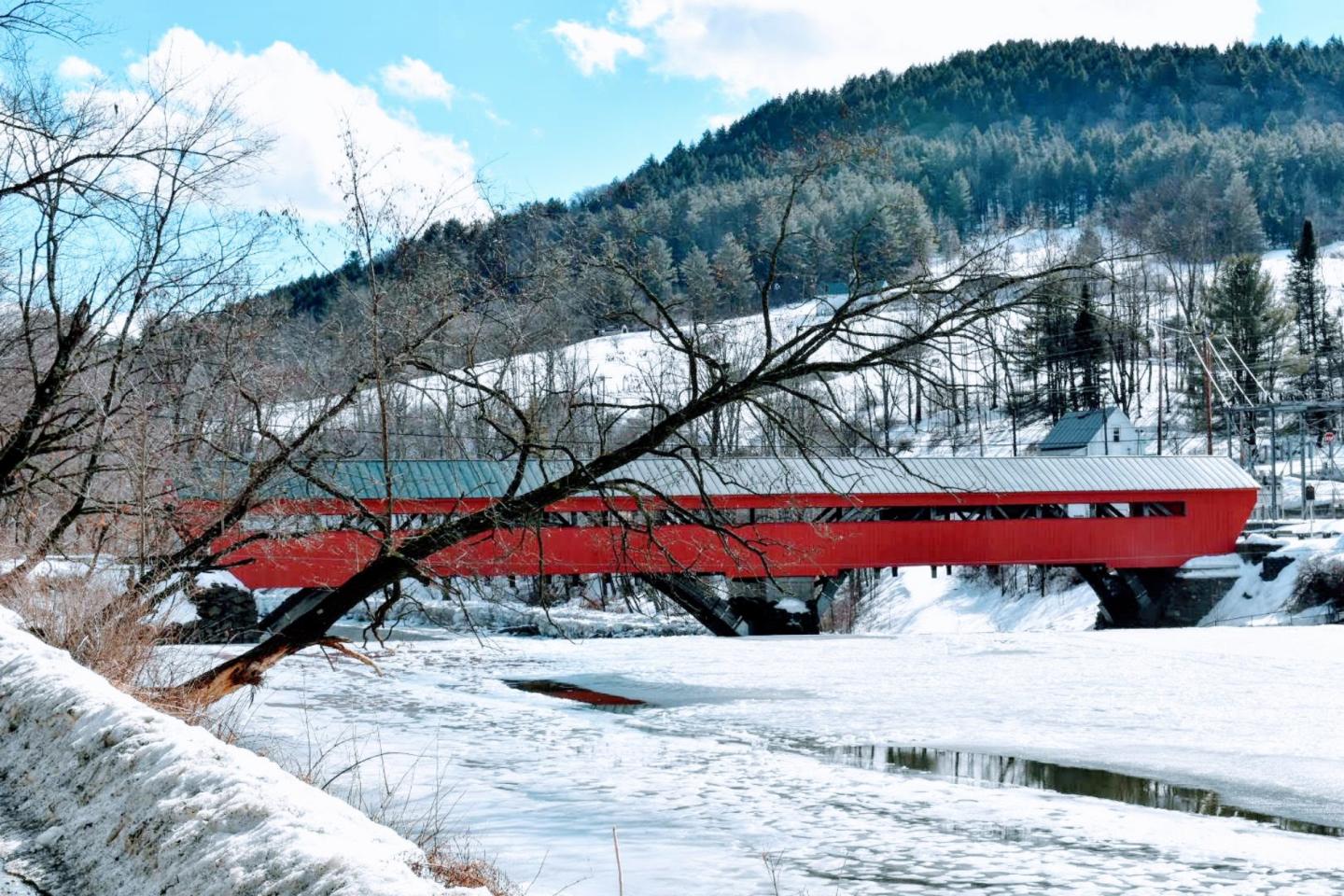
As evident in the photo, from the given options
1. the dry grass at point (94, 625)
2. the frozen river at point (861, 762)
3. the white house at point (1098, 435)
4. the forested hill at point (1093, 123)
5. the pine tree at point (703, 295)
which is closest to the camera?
the frozen river at point (861, 762)

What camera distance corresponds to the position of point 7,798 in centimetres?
362

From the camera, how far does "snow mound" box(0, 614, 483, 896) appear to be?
2455 millimetres

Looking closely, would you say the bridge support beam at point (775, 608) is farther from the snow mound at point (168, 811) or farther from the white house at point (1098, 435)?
the white house at point (1098, 435)

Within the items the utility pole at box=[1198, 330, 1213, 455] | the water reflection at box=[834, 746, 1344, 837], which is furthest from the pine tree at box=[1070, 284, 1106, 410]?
the water reflection at box=[834, 746, 1344, 837]

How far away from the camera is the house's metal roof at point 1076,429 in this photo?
33969 millimetres

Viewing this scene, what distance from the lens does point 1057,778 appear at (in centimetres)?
746

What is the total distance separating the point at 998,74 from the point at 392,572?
436 ft

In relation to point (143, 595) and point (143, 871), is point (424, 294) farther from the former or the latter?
point (143, 871)

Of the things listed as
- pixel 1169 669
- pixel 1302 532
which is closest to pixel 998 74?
pixel 1302 532

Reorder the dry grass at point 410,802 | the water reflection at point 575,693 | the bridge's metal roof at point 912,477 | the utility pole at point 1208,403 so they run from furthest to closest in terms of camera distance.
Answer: the utility pole at point 1208,403 < the bridge's metal roof at point 912,477 < the water reflection at point 575,693 < the dry grass at point 410,802

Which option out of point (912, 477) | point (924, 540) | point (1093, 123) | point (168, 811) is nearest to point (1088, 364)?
point (924, 540)

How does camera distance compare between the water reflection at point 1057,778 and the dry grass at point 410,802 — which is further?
the water reflection at point 1057,778

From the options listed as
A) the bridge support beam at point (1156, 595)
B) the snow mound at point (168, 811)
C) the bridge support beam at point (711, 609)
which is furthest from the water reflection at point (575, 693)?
the bridge support beam at point (1156, 595)

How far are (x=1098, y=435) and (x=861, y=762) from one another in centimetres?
2802
